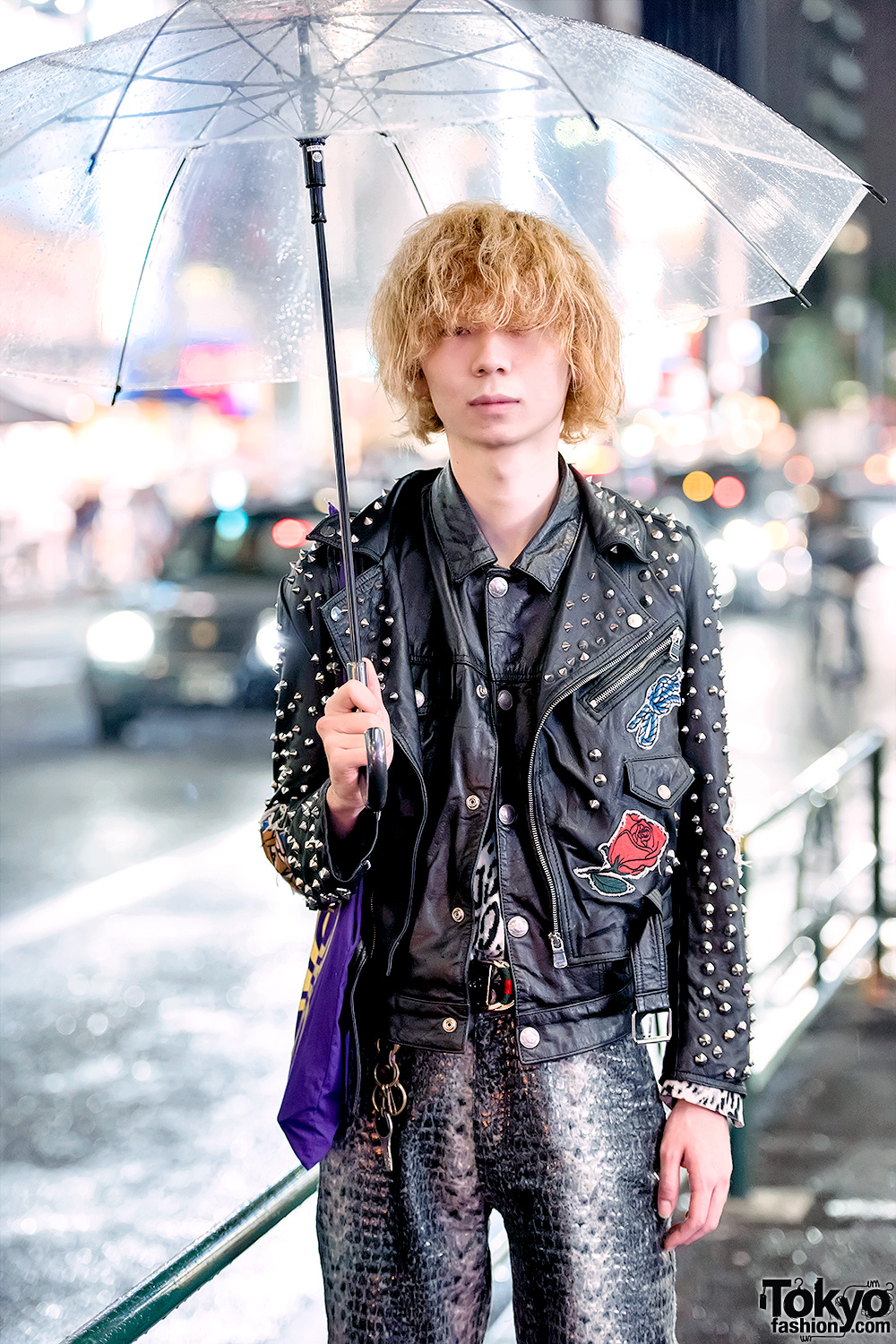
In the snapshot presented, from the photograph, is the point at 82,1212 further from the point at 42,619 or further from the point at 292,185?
the point at 42,619

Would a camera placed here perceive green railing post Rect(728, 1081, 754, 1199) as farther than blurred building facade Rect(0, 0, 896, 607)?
Yes

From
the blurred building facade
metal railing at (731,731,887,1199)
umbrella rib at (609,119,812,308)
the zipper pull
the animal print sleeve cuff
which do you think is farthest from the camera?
metal railing at (731,731,887,1199)

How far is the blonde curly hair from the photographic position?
1887 mm

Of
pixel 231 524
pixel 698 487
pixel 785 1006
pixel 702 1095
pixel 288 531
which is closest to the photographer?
pixel 702 1095

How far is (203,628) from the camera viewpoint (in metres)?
11.6

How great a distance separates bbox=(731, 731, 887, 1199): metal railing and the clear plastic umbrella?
87.6 inches

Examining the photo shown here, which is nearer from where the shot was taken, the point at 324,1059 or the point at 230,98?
the point at 324,1059

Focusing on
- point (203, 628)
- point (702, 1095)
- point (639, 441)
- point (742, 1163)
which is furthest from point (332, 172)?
point (639, 441)

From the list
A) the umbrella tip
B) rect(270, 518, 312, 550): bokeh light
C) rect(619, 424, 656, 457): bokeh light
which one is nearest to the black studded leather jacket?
the umbrella tip

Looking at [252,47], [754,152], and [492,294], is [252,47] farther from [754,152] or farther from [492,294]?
[754,152]

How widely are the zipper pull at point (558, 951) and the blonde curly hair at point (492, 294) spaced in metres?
0.79

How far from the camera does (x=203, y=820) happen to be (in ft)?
31.5

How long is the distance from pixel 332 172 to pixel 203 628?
9.28 meters

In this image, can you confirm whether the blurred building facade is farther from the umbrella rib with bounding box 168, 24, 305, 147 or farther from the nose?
the nose
